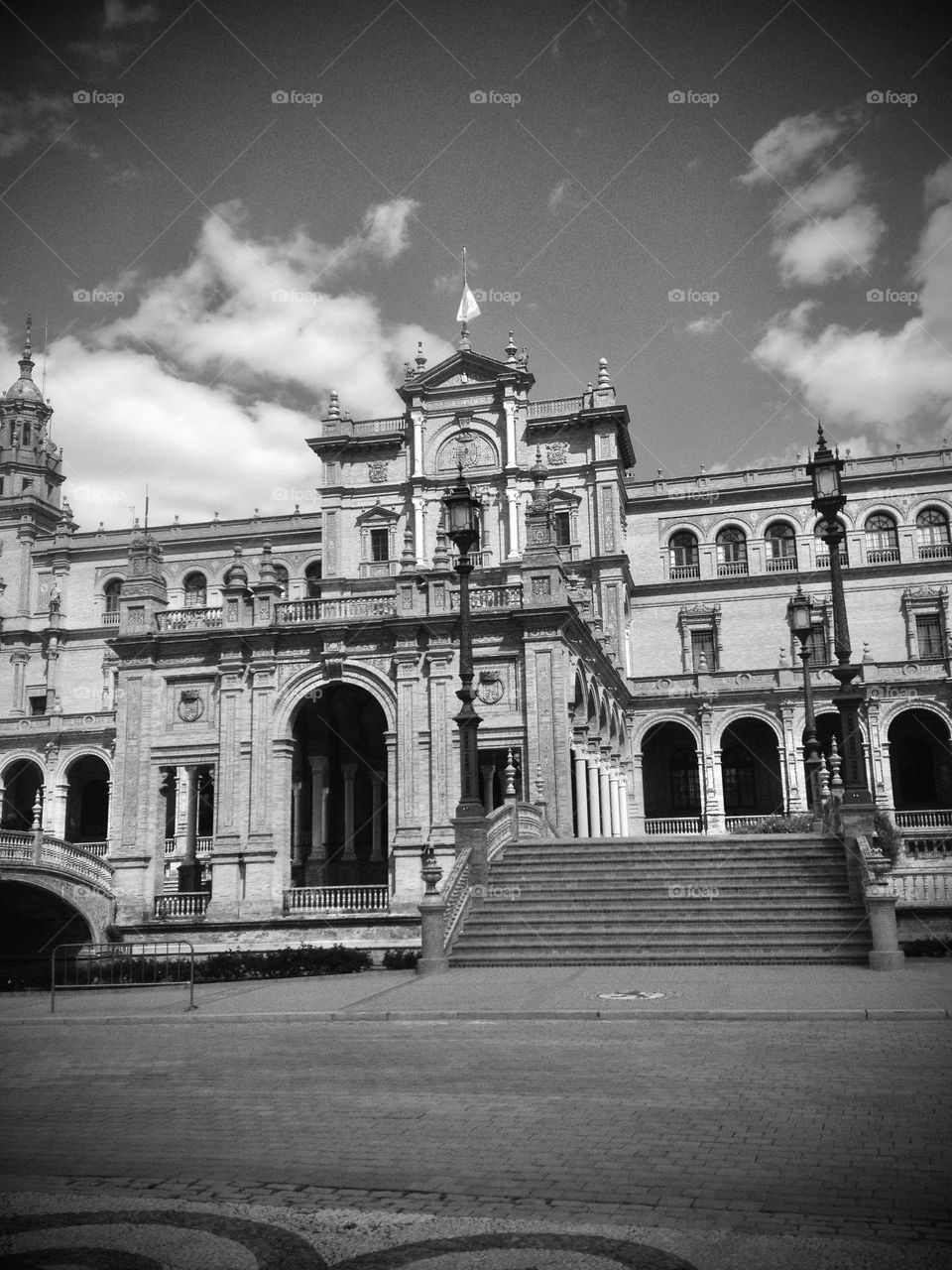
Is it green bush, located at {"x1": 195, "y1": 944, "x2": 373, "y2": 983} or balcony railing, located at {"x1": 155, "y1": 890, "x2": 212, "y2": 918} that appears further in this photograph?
balcony railing, located at {"x1": 155, "y1": 890, "x2": 212, "y2": 918}

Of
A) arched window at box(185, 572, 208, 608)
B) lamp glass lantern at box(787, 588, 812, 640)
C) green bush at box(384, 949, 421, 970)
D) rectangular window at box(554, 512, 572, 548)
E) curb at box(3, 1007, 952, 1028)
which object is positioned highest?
arched window at box(185, 572, 208, 608)

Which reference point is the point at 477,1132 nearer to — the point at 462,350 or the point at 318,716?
the point at 318,716

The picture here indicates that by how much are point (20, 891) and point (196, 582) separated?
110ft

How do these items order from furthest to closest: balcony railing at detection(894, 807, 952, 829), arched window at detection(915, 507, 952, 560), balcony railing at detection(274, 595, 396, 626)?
1. arched window at detection(915, 507, 952, 560)
2. balcony railing at detection(894, 807, 952, 829)
3. balcony railing at detection(274, 595, 396, 626)

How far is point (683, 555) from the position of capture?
55.1 metres

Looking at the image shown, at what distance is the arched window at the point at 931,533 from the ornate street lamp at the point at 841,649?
111 feet

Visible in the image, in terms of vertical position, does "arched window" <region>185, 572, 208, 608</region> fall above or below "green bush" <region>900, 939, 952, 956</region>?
above

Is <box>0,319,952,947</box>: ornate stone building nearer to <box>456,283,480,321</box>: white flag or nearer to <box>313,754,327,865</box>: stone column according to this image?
<box>313,754,327,865</box>: stone column

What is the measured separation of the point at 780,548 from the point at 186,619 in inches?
1252

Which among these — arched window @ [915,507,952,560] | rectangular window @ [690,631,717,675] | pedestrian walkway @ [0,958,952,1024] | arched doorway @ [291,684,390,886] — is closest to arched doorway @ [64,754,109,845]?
arched doorway @ [291,684,390,886]

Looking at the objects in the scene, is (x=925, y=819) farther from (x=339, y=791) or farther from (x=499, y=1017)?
(x=499, y=1017)

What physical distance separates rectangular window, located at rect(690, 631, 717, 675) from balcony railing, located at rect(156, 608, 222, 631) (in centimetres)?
2712

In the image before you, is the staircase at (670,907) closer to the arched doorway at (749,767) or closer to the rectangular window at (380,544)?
the rectangular window at (380,544)

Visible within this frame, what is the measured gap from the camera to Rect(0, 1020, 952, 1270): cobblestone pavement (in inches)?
216
